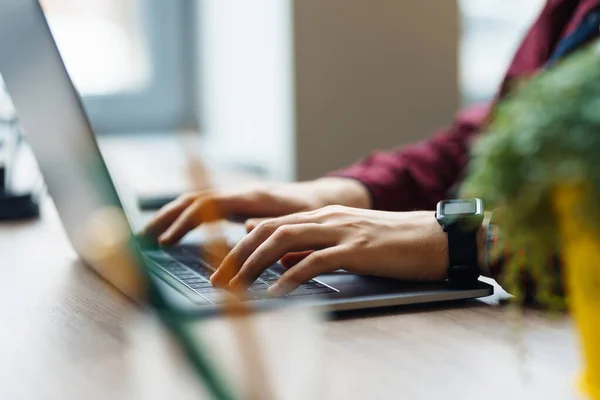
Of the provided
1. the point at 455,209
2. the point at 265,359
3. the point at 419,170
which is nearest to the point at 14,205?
the point at 419,170

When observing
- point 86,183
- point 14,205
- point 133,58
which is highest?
point 133,58

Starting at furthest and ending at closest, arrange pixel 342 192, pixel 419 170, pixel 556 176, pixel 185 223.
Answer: pixel 419 170 → pixel 342 192 → pixel 185 223 → pixel 556 176

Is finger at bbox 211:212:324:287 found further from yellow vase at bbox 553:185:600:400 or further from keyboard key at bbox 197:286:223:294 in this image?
yellow vase at bbox 553:185:600:400

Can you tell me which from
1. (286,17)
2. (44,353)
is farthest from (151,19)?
(44,353)

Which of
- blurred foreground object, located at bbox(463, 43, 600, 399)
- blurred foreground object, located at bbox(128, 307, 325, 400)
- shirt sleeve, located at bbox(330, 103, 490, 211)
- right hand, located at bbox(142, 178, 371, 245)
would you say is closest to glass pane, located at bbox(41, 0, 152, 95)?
shirt sleeve, located at bbox(330, 103, 490, 211)

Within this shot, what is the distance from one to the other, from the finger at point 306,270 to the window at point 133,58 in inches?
79.9

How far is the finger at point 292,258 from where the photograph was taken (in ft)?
2.57

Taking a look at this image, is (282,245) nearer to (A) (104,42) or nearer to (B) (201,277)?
(B) (201,277)

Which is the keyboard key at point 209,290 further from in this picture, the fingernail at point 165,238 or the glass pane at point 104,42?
the glass pane at point 104,42

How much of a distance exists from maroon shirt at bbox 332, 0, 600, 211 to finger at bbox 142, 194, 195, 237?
30 cm

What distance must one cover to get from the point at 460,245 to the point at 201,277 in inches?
9.3

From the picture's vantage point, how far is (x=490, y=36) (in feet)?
8.74

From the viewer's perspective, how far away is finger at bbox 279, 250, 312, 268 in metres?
0.78

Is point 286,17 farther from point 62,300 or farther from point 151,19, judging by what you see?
point 62,300
